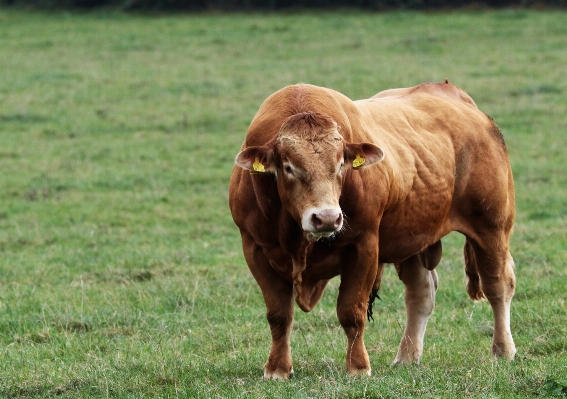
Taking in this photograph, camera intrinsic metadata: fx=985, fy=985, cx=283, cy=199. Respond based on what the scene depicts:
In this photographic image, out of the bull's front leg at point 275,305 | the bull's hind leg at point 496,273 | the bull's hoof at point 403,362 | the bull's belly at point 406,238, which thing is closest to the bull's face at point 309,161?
the bull's front leg at point 275,305

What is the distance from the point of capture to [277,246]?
19.9 ft

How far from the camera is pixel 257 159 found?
5637 millimetres

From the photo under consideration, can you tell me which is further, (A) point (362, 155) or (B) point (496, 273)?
(B) point (496, 273)

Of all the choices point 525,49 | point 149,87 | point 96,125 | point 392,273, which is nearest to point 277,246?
point 392,273

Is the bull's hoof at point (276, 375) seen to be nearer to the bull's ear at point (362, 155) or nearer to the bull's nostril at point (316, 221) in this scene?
the bull's nostril at point (316, 221)

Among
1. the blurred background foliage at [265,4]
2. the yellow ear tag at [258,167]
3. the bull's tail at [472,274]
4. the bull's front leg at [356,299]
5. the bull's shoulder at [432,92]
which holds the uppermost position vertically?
the yellow ear tag at [258,167]

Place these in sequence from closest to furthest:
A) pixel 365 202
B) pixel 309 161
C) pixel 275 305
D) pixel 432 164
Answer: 1. pixel 309 161
2. pixel 365 202
3. pixel 275 305
4. pixel 432 164

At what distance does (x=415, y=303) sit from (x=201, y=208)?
6.47 m

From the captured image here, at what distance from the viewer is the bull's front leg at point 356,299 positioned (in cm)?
607

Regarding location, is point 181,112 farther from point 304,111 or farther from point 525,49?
point 304,111

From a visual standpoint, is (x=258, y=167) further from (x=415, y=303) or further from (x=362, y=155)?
(x=415, y=303)

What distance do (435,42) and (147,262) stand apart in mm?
18147

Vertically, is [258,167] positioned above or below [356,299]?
above

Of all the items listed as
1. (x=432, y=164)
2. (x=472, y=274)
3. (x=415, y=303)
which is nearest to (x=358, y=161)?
(x=432, y=164)
